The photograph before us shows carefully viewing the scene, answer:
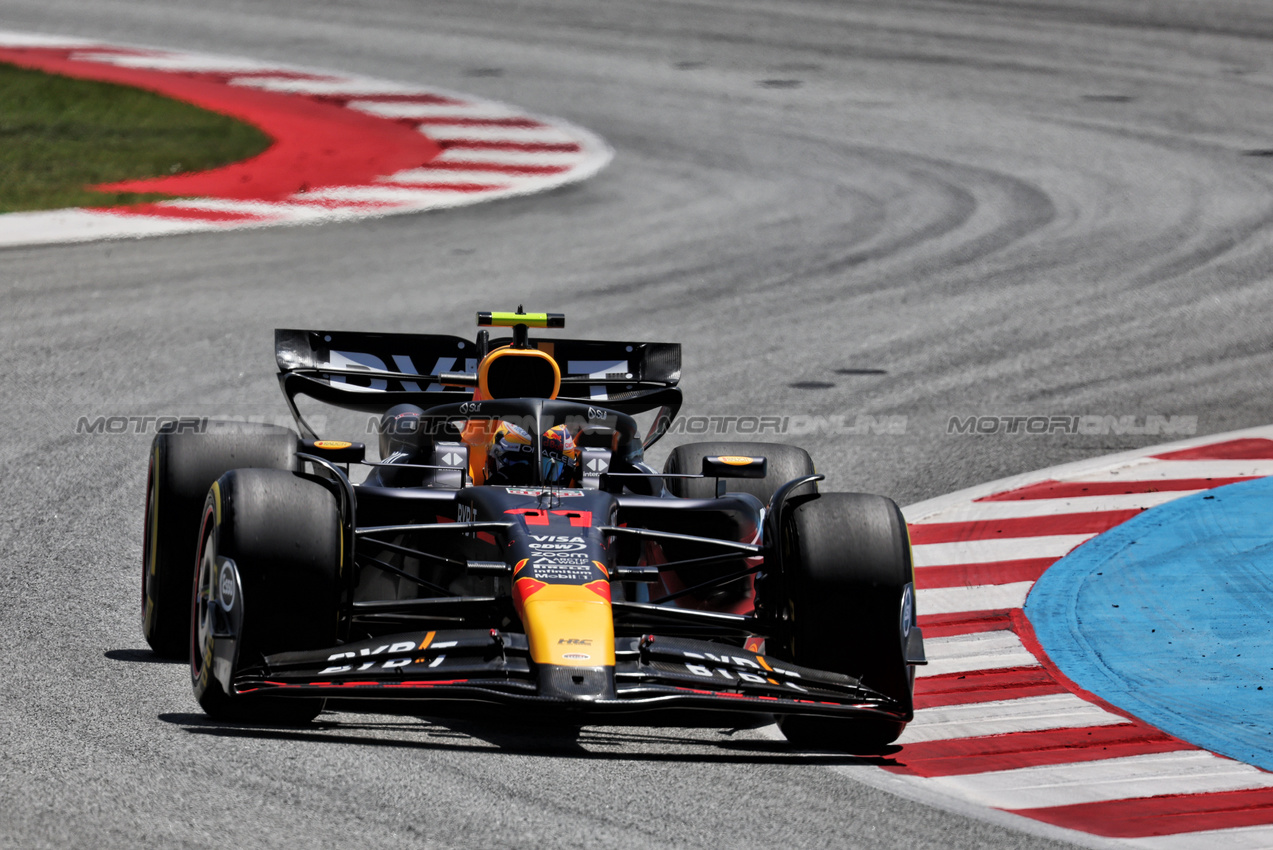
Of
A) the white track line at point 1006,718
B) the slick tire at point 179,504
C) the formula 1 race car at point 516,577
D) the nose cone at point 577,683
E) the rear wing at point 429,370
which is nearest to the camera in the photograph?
the nose cone at point 577,683

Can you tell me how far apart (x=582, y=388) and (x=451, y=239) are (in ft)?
20.9

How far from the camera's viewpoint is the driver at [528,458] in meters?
7.29

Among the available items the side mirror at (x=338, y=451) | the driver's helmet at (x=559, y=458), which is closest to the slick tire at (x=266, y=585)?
the side mirror at (x=338, y=451)

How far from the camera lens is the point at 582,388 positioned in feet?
28.7

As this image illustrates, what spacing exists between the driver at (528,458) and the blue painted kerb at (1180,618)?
206 centimetres

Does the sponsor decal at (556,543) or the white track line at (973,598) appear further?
the white track line at (973,598)

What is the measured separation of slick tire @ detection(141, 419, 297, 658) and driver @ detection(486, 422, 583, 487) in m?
0.79

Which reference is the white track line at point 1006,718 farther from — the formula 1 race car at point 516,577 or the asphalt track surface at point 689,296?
the asphalt track surface at point 689,296

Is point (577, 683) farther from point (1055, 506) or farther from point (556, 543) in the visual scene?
point (1055, 506)

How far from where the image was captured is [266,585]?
6078 millimetres

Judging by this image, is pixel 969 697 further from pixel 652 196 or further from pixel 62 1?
pixel 62 1

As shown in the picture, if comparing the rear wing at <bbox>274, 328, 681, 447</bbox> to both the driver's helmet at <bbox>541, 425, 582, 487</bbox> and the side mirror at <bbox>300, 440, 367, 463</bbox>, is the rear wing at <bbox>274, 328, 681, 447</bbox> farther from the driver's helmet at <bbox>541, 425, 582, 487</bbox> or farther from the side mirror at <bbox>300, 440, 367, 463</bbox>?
the side mirror at <bbox>300, 440, 367, 463</bbox>

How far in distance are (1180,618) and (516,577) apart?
311cm

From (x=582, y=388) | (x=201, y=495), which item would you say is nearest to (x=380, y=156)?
(x=582, y=388)
